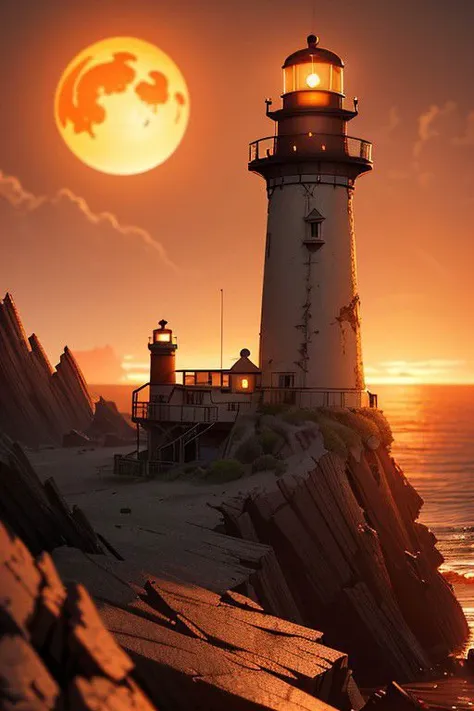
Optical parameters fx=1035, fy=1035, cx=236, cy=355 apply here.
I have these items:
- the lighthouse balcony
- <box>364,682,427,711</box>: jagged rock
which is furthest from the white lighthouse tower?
<box>364,682,427,711</box>: jagged rock

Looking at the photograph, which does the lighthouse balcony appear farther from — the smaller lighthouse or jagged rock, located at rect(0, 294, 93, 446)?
jagged rock, located at rect(0, 294, 93, 446)

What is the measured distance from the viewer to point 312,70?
49.6m

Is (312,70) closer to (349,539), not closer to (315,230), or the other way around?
(315,230)

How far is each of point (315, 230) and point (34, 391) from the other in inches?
2167

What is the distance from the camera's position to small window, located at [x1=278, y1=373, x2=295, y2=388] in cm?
4975

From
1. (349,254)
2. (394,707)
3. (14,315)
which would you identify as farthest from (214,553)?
(14,315)

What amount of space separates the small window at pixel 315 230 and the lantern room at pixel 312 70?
6417 mm

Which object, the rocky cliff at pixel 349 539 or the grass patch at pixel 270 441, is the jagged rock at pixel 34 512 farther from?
the grass patch at pixel 270 441

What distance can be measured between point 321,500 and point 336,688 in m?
17.5

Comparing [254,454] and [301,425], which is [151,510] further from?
[301,425]

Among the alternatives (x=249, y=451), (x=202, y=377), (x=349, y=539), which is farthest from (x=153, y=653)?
(x=202, y=377)

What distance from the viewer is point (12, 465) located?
19.4 meters

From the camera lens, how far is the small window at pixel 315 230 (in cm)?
4966

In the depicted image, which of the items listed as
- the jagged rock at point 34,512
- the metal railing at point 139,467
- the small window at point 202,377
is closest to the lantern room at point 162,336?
the small window at point 202,377
